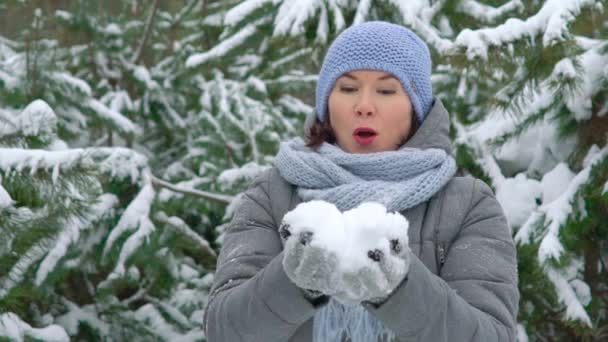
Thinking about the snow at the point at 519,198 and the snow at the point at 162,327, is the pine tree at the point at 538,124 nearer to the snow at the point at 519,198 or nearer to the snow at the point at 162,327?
the snow at the point at 519,198

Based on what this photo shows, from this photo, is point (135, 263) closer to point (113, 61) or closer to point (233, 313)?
point (113, 61)

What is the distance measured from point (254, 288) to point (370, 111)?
1.84 ft

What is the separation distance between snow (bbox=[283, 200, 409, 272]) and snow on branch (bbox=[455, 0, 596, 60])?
5.38ft

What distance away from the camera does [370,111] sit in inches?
73.1

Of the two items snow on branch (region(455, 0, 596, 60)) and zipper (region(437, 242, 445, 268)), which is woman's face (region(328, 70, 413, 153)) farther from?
snow on branch (region(455, 0, 596, 60))

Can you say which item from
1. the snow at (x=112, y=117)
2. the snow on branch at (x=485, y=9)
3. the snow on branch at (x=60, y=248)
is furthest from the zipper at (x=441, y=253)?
the snow at (x=112, y=117)

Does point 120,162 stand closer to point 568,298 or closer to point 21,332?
point 21,332

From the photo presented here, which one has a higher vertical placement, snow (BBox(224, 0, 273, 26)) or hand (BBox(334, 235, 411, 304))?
hand (BBox(334, 235, 411, 304))

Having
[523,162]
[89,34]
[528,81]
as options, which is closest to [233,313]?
[528,81]

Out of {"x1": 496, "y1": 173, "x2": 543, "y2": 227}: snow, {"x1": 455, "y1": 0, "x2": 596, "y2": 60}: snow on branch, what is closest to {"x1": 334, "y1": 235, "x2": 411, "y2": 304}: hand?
{"x1": 455, "y1": 0, "x2": 596, "y2": 60}: snow on branch

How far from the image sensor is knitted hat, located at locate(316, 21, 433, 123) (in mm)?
1886

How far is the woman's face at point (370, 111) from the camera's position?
1872mm

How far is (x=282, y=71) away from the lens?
5.54 m

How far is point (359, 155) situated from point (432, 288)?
1.52 ft
